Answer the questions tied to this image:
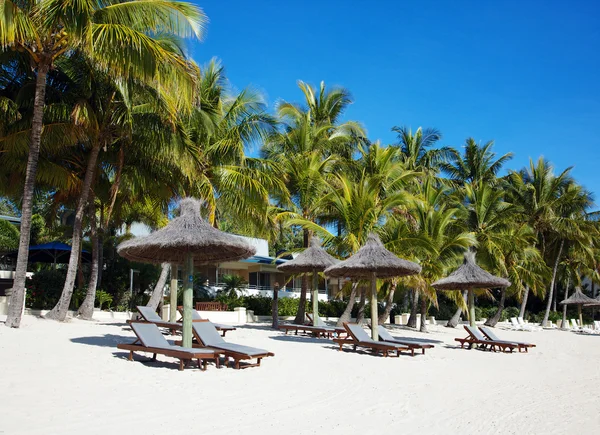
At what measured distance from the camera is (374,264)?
43.6ft

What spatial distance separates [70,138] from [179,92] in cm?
380

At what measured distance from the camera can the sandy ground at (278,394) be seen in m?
5.66

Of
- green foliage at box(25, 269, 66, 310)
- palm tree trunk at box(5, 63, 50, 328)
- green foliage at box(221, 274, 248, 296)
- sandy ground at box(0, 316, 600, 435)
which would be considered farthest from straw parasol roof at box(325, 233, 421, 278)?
green foliage at box(221, 274, 248, 296)

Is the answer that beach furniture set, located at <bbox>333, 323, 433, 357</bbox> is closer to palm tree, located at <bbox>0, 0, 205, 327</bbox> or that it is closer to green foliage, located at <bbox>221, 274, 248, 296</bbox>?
palm tree, located at <bbox>0, 0, 205, 327</bbox>

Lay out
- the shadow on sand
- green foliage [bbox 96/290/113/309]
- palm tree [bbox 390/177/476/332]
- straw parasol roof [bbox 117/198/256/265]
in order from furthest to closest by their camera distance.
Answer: palm tree [bbox 390/177/476/332]
green foliage [bbox 96/290/113/309]
the shadow on sand
straw parasol roof [bbox 117/198/256/265]

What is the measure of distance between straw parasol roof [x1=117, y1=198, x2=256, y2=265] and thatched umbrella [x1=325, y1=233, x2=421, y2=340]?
11.6 feet

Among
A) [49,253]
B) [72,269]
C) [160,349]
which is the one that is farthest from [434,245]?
[49,253]

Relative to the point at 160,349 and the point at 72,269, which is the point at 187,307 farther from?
the point at 72,269

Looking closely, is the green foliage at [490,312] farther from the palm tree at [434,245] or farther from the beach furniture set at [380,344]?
the beach furniture set at [380,344]

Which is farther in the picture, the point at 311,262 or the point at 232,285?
the point at 232,285

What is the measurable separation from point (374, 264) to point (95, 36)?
7938 millimetres

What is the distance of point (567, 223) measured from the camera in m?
30.8

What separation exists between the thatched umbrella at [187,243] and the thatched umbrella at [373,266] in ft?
12.0

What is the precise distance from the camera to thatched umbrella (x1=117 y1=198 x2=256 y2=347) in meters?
9.54
